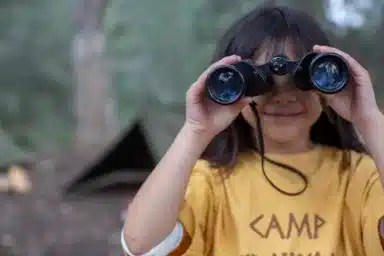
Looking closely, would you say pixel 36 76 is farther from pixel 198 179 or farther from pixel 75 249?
pixel 198 179

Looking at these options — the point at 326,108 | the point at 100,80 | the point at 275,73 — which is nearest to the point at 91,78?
the point at 100,80

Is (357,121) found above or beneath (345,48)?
above

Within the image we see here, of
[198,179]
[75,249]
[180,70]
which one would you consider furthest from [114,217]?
[198,179]

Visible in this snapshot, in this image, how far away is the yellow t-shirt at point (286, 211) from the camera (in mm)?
1400

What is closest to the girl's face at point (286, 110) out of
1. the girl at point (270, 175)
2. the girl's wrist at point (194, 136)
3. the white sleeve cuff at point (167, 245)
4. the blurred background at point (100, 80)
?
the girl at point (270, 175)

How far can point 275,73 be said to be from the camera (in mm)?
1354

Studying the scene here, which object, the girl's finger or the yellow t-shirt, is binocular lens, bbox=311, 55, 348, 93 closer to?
the girl's finger

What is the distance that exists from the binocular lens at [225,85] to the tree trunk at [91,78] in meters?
3.09

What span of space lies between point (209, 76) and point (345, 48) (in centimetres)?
273

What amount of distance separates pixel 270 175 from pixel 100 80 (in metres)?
3.05

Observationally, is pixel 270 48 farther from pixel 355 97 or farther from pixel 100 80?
pixel 100 80

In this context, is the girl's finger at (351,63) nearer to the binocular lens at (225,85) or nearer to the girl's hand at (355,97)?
the girl's hand at (355,97)

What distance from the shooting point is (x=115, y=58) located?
14.5 feet

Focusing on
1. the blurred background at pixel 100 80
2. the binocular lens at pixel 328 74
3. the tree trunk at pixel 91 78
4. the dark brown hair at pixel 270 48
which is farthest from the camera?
the tree trunk at pixel 91 78
